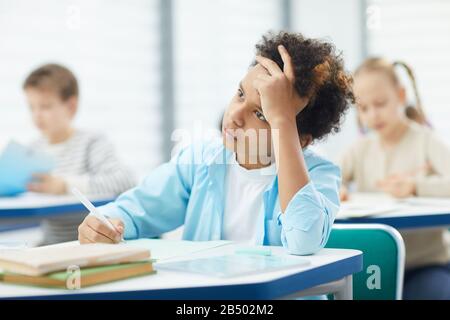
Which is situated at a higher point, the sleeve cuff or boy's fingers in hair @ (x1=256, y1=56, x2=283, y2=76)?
boy's fingers in hair @ (x1=256, y1=56, x2=283, y2=76)

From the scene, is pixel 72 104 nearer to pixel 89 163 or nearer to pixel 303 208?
pixel 89 163

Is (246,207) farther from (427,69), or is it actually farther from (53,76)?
(427,69)

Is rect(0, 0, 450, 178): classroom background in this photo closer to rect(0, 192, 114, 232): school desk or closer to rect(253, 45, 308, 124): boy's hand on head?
rect(0, 192, 114, 232): school desk

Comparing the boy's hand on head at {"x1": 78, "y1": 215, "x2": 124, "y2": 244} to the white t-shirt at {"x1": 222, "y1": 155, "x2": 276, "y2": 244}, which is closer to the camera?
the boy's hand on head at {"x1": 78, "y1": 215, "x2": 124, "y2": 244}

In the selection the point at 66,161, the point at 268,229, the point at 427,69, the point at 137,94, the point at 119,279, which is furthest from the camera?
the point at 427,69

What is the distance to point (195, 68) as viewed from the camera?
4.46 metres

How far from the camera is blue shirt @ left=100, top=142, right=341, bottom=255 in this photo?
154 centimetres

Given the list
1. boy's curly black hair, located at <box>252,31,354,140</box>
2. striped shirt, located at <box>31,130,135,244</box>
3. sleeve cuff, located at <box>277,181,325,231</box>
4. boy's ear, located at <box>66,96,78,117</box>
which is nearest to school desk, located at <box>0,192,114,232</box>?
striped shirt, located at <box>31,130,135,244</box>

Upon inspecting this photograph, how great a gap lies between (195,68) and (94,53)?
2.18 ft

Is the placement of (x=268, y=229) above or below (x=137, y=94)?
below

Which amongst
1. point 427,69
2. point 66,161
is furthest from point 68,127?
point 427,69

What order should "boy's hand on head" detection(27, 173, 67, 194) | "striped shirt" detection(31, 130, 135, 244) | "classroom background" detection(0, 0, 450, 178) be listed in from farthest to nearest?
"classroom background" detection(0, 0, 450, 178) → "striped shirt" detection(31, 130, 135, 244) → "boy's hand on head" detection(27, 173, 67, 194)

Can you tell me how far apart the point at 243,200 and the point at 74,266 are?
63cm

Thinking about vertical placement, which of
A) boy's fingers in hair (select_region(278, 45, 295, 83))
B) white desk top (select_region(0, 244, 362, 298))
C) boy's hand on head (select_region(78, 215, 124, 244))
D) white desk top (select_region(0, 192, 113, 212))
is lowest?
white desk top (select_region(0, 192, 113, 212))
